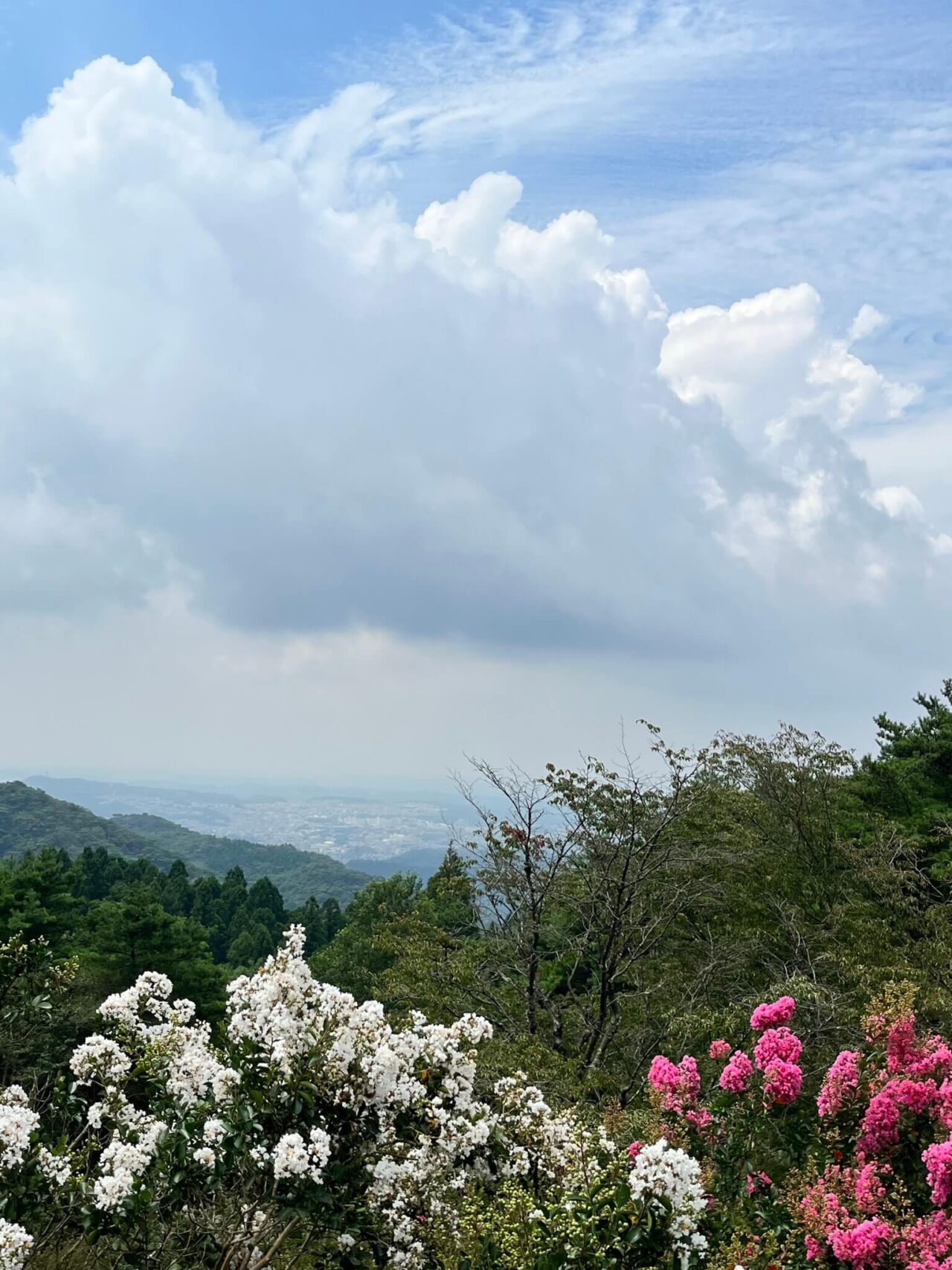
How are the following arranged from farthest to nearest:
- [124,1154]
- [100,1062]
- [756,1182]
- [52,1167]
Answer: [100,1062] < [756,1182] < [52,1167] < [124,1154]

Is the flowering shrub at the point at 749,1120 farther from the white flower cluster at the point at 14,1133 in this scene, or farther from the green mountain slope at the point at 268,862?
the green mountain slope at the point at 268,862

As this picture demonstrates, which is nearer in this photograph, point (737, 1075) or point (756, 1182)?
point (756, 1182)

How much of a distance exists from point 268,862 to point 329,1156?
13213 centimetres

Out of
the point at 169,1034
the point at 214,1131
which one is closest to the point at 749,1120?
the point at 214,1131

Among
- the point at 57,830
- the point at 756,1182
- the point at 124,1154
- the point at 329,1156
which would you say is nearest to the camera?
the point at 329,1156

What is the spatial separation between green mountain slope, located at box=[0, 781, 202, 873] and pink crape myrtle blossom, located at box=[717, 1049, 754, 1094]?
9489cm

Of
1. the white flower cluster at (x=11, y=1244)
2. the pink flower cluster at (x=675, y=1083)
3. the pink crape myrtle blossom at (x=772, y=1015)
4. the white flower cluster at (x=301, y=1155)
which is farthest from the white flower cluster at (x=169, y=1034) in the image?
the pink crape myrtle blossom at (x=772, y=1015)

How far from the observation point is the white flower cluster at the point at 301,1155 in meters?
3.94

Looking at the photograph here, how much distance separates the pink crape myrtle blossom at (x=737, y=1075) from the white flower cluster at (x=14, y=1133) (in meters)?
3.70

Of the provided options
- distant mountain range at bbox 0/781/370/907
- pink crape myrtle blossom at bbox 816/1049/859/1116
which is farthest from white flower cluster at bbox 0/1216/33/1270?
distant mountain range at bbox 0/781/370/907

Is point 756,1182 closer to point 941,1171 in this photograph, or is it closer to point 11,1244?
point 941,1171

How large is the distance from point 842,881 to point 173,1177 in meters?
14.3

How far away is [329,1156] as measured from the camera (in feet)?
13.7

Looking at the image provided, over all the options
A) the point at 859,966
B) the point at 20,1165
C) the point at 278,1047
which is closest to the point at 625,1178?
the point at 278,1047
